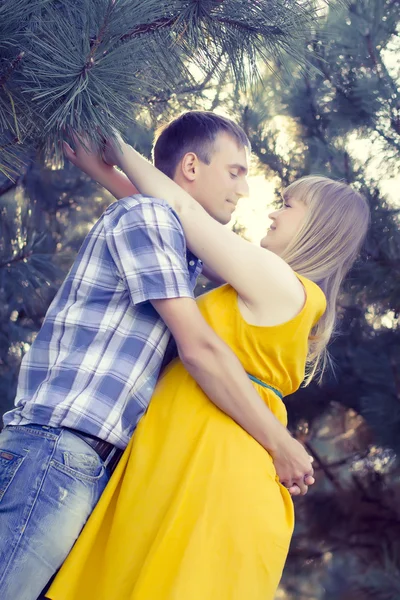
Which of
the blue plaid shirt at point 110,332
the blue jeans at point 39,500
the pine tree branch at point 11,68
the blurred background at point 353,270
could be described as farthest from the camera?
the blurred background at point 353,270

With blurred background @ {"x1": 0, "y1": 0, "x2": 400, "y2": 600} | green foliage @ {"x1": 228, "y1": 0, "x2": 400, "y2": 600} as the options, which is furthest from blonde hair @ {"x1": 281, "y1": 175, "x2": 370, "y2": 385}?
green foliage @ {"x1": 228, "y1": 0, "x2": 400, "y2": 600}

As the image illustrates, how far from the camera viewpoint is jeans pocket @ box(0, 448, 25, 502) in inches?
49.8

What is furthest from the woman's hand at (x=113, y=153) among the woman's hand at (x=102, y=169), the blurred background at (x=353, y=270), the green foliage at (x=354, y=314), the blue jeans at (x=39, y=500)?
the green foliage at (x=354, y=314)

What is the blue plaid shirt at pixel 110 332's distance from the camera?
1327mm

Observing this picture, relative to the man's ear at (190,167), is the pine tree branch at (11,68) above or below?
above

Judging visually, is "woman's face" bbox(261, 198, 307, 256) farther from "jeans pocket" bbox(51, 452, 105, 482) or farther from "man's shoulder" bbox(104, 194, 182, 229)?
"jeans pocket" bbox(51, 452, 105, 482)

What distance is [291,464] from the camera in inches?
55.9

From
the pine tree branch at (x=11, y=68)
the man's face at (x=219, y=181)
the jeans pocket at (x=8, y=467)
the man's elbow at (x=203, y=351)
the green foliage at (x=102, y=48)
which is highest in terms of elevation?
the pine tree branch at (x=11, y=68)

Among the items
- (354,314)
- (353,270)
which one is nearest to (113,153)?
(353,270)

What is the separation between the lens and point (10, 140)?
4.02ft

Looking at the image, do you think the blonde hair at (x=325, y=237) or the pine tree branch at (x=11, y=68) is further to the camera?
the blonde hair at (x=325, y=237)

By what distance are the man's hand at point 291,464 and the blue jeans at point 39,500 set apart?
1.04ft

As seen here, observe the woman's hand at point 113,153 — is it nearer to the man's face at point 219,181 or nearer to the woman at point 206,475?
the woman at point 206,475

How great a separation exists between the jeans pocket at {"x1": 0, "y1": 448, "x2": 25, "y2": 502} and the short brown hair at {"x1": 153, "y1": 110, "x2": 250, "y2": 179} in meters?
0.69
